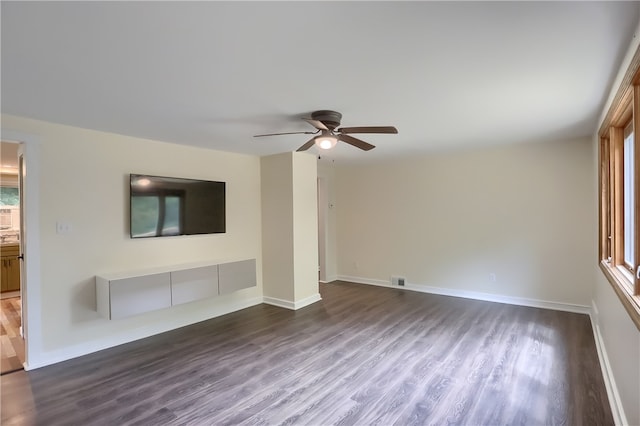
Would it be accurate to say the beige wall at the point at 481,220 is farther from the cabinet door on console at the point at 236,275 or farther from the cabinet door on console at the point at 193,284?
the cabinet door on console at the point at 193,284

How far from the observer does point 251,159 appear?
5078mm

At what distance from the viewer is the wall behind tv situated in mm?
3182

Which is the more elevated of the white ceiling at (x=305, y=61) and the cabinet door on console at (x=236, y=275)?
the white ceiling at (x=305, y=61)

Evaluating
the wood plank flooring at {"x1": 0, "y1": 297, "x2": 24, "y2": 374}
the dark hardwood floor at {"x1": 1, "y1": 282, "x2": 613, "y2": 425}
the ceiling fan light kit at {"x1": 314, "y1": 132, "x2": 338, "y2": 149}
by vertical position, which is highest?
the ceiling fan light kit at {"x1": 314, "y1": 132, "x2": 338, "y2": 149}

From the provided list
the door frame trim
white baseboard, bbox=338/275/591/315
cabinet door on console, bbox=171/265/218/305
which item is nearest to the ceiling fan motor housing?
cabinet door on console, bbox=171/265/218/305

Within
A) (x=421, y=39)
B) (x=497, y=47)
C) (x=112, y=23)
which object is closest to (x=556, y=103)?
(x=497, y=47)

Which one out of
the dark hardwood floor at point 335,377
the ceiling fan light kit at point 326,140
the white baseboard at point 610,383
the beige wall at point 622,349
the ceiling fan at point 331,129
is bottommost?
the dark hardwood floor at point 335,377

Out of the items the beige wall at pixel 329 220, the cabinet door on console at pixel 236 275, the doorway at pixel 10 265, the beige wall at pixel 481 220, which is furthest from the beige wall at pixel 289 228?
the doorway at pixel 10 265

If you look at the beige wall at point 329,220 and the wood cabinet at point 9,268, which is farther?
the beige wall at point 329,220

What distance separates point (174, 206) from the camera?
161 inches

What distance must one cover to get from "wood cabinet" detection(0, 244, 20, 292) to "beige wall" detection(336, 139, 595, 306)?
5.93 metres

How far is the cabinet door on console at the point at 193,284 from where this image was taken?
3.74 metres

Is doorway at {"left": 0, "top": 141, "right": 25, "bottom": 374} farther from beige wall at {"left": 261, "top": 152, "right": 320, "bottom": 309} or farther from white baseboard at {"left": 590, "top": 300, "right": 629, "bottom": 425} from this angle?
white baseboard at {"left": 590, "top": 300, "right": 629, "bottom": 425}

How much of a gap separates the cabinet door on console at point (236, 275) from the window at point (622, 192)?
12.3 feet
